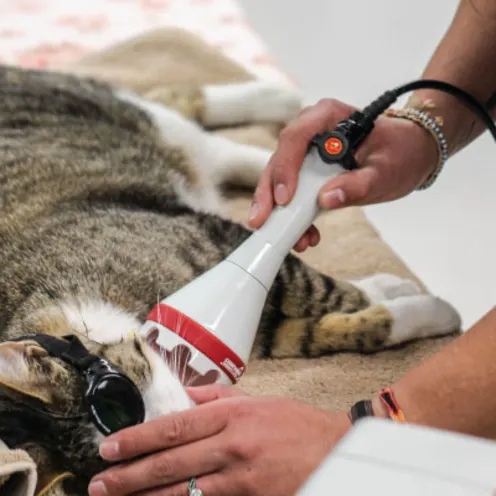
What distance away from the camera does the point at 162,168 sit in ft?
5.65

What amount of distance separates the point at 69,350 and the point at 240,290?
235 mm

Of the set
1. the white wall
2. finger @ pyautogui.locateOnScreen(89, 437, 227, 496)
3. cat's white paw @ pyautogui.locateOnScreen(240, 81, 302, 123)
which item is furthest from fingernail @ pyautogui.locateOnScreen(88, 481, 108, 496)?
cat's white paw @ pyautogui.locateOnScreen(240, 81, 302, 123)

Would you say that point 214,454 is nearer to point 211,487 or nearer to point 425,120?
point 211,487

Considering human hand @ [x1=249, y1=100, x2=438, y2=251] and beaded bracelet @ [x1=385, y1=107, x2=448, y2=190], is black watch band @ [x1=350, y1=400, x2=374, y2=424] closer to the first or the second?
human hand @ [x1=249, y1=100, x2=438, y2=251]

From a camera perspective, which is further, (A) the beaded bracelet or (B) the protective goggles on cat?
(A) the beaded bracelet

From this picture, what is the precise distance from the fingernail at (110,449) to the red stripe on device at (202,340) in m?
0.17

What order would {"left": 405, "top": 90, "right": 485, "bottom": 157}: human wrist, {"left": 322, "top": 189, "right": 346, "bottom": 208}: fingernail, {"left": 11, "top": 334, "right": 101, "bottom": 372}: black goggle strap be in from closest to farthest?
{"left": 11, "top": 334, "right": 101, "bottom": 372}: black goggle strap
{"left": 322, "top": 189, "right": 346, "bottom": 208}: fingernail
{"left": 405, "top": 90, "right": 485, "bottom": 157}: human wrist

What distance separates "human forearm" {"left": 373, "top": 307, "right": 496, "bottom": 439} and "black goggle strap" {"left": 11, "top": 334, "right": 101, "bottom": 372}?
0.38 metres

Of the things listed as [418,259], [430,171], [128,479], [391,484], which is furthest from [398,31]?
[391,484]

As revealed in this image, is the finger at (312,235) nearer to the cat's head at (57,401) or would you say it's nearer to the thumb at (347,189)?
the thumb at (347,189)

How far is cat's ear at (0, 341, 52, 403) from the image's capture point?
2.87ft

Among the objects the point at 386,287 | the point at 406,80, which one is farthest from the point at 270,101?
the point at 386,287

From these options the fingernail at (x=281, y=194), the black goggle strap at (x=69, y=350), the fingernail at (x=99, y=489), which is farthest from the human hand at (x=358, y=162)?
the fingernail at (x=99, y=489)

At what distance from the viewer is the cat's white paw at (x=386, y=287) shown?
4.73 feet
